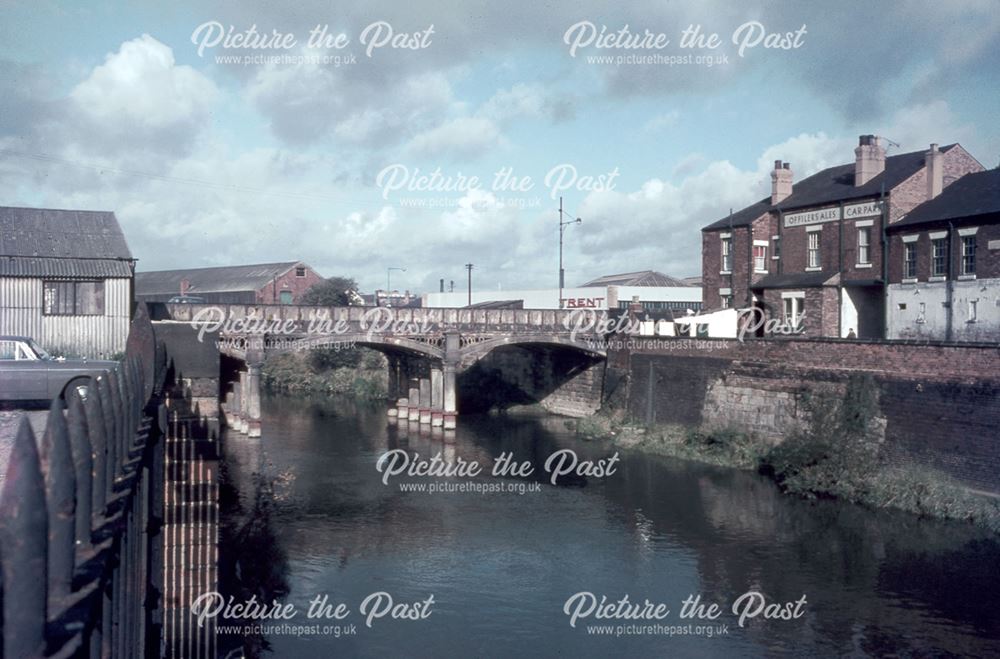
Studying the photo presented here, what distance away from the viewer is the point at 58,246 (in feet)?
79.7

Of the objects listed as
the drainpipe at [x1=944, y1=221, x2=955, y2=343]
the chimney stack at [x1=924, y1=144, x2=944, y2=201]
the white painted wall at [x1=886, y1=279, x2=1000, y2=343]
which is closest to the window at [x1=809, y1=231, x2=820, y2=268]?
the white painted wall at [x1=886, y1=279, x2=1000, y2=343]

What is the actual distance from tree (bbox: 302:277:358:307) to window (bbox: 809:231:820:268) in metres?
37.9

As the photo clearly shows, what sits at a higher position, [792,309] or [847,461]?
[792,309]

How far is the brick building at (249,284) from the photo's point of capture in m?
68.6

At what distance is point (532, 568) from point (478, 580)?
1.46m

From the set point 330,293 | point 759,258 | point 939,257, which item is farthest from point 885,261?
point 330,293

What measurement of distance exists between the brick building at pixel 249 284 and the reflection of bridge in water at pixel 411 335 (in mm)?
22893

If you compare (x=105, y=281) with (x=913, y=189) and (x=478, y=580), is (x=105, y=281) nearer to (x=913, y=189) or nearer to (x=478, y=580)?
(x=478, y=580)

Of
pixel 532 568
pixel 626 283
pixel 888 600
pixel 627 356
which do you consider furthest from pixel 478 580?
pixel 626 283

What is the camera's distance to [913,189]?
35438mm

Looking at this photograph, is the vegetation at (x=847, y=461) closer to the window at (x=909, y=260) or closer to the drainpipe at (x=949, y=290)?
the drainpipe at (x=949, y=290)

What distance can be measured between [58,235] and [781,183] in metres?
31.8

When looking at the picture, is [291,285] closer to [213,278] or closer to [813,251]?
[213,278]

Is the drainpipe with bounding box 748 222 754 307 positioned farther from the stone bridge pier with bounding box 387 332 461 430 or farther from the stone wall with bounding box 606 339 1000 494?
the stone bridge pier with bounding box 387 332 461 430
